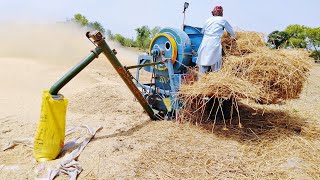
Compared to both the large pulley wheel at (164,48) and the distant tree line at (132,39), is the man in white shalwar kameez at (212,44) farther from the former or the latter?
the distant tree line at (132,39)

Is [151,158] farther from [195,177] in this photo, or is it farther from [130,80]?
[130,80]

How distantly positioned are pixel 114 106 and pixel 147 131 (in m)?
2.34

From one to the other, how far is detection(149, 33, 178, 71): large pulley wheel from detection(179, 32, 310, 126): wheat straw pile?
0.85 meters

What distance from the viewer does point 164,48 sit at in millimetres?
5594

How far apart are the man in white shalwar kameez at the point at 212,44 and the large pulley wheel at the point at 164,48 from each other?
533 mm

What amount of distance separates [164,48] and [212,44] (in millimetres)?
1086

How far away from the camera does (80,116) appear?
6438 millimetres

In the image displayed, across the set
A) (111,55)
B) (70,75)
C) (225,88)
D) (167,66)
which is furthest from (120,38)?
(225,88)

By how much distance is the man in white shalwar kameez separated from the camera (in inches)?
192

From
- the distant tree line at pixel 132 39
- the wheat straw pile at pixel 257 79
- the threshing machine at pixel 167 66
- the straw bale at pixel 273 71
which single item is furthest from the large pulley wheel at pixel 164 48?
the distant tree line at pixel 132 39

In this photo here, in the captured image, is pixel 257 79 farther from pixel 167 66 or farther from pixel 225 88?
pixel 167 66

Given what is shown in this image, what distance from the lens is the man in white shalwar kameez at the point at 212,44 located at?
487cm

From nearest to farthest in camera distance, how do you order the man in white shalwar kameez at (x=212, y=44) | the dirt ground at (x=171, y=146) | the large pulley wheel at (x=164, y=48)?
the dirt ground at (x=171, y=146) → the man in white shalwar kameez at (x=212, y=44) → the large pulley wheel at (x=164, y=48)

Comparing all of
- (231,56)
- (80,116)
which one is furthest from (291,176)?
(80,116)
